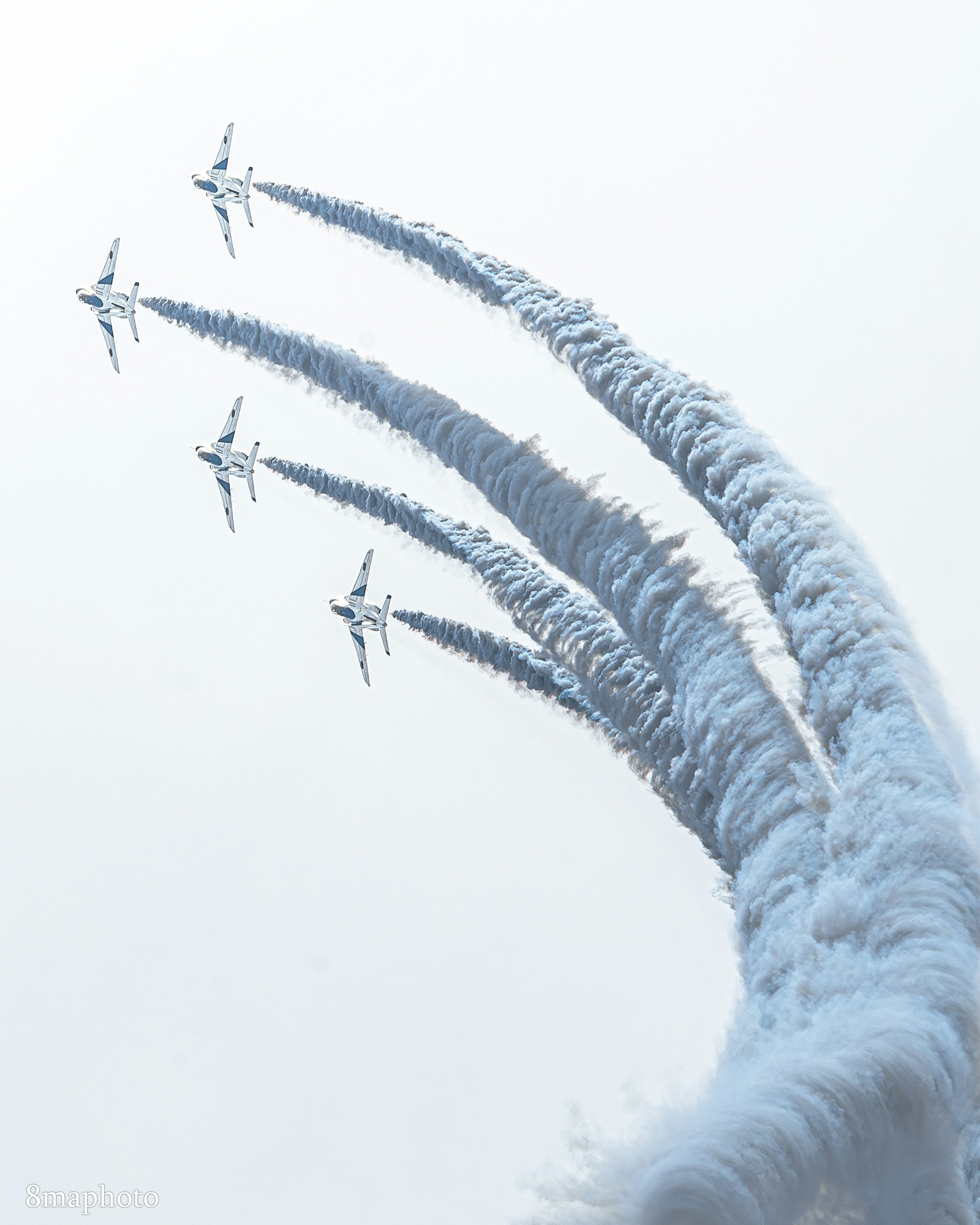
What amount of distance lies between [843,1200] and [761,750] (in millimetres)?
17992

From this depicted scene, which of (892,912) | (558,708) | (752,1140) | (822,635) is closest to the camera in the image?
(752,1140)

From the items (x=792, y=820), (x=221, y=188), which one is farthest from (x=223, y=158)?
(x=792, y=820)

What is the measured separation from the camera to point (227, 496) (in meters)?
89.1

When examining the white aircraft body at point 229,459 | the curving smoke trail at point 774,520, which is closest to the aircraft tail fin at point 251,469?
the white aircraft body at point 229,459

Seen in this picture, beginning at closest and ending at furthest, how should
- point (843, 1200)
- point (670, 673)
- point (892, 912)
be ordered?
point (843, 1200) < point (892, 912) < point (670, 673)

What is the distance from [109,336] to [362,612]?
35828 mm

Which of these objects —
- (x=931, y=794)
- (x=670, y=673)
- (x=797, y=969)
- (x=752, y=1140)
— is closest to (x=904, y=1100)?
(x=752, y=1140)

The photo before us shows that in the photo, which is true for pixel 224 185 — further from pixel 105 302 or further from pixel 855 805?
pixel 855 805

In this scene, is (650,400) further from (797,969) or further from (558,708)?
(797,969)

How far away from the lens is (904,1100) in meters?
32.2

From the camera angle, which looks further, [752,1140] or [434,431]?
[434,431]

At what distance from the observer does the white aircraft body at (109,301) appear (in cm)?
9106

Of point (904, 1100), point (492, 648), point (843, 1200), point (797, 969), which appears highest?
point (492, 648)

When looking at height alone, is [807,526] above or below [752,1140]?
above
